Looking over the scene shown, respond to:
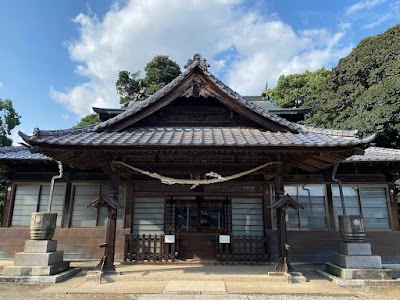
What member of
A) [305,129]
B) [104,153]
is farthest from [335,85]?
[104,153]

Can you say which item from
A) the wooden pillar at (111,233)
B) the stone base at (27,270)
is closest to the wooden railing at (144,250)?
the wooden pillar at (111,233)

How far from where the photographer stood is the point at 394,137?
19.8 metres

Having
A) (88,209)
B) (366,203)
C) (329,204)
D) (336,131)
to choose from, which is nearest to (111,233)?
(88,209)

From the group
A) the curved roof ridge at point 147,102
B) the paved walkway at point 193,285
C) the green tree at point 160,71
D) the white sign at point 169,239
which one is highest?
the green tree at point 160,71

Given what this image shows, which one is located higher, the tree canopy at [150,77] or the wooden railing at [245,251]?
the tree canopy at [150,77]

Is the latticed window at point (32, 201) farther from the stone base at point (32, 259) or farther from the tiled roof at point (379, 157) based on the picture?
the tiled roof at point (379, 157)

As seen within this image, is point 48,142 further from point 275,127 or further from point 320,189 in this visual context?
point 320,189

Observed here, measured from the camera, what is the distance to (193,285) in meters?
6.59

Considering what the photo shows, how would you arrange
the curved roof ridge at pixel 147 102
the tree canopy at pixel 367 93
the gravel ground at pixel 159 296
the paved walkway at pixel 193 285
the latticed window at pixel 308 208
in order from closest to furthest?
the gravel ground at pixel 159 296, the paved walkway at pixel 193 285, the curved roof ridge at pixel 147 102, the latticed window at pixel 308 208, the tree canopy at pixel 367 93

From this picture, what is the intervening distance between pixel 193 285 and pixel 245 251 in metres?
3.15

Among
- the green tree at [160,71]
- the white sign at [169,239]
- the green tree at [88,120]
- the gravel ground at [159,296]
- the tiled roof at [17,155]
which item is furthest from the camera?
the green tree at [160,71]

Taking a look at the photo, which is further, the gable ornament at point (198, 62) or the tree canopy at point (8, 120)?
the tree canopy at point (8, 120)

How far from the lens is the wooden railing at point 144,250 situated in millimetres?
9258

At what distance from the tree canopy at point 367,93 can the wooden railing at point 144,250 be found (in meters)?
17.9
